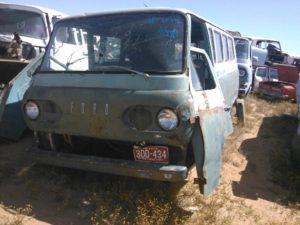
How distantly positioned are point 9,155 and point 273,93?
11.2 m

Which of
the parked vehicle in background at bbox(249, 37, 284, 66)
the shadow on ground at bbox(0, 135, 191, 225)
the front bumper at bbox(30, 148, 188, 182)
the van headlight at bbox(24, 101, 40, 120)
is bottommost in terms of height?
the parked vehicle in background at bbox(249, 37, 284, 66)

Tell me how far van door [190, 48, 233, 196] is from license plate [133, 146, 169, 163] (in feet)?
1.03

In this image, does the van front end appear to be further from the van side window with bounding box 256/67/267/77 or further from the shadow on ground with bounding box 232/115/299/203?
the van side window with bounding box 256/67/267/77

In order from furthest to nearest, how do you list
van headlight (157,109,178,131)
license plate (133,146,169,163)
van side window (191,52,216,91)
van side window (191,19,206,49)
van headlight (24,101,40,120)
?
1. van side window (191,19,206,49)
2. van side window (191,52,216,91)
3. van headlight (24,101,40,120)
4. license plate (133,146,169,163)
5. van headlight (157,109,178,131)

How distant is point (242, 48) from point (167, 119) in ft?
34.3

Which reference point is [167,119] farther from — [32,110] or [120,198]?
[32,110]

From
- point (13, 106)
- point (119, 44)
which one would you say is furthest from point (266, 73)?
point (119, 44)

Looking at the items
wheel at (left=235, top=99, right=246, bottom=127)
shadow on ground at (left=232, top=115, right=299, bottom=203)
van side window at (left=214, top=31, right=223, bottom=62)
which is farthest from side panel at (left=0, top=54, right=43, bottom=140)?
wheel at (left=235, top=99, right=246, bottom=127)

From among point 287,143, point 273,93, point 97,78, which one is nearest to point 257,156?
point 287,143

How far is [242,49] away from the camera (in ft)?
45.8

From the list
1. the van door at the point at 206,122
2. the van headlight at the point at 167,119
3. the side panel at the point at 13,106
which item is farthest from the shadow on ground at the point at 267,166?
the side panel at the point at 13,106

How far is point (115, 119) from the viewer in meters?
4.37

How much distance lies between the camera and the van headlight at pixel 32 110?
Answer: 4793mm

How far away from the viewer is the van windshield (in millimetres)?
13828
